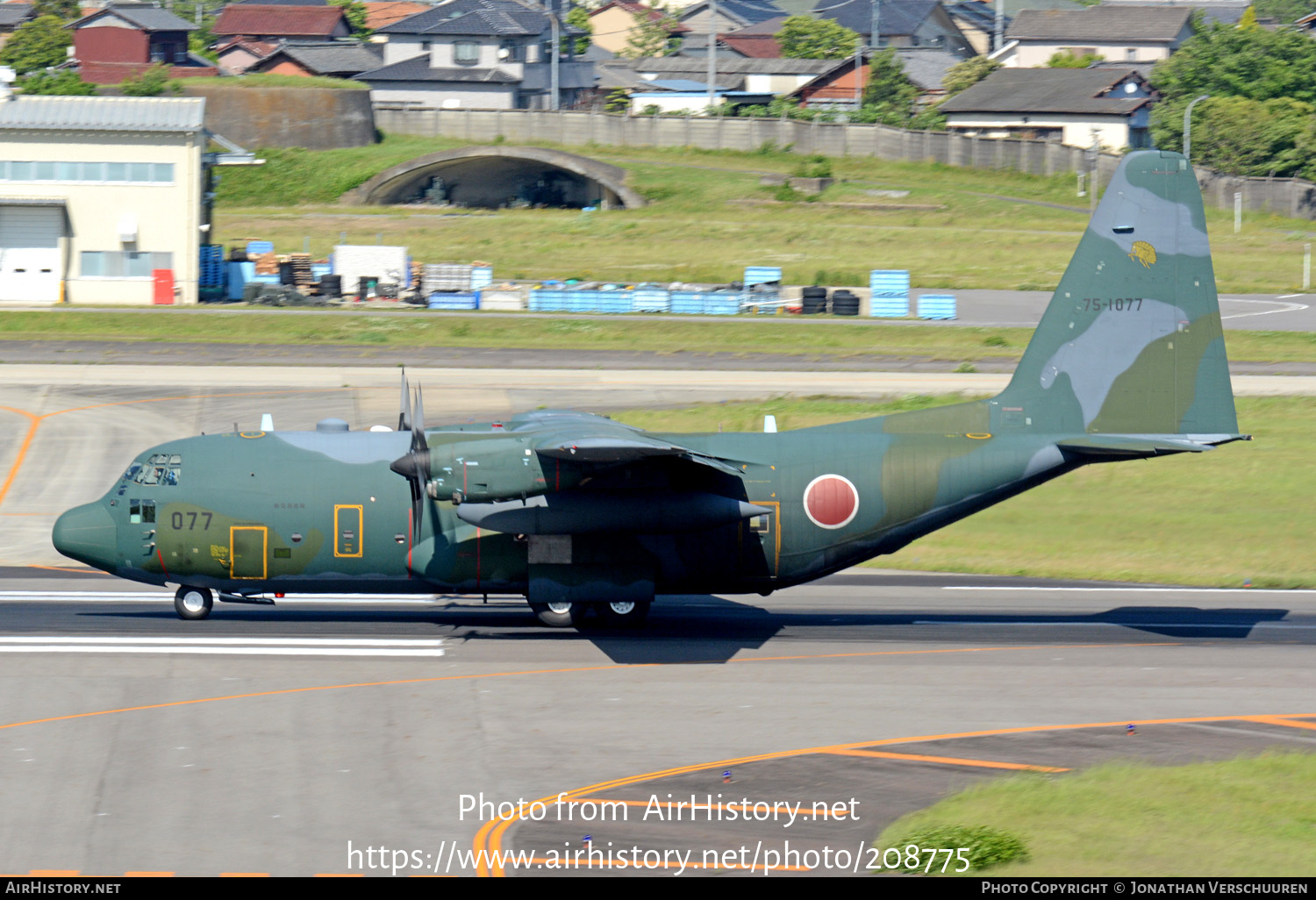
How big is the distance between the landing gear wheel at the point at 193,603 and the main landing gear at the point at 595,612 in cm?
633

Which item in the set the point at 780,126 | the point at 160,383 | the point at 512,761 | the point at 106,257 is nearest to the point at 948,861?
the point at 512,761

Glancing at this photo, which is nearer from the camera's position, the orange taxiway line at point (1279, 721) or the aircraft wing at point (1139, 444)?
the orange taxiway line at point (1279, 721)

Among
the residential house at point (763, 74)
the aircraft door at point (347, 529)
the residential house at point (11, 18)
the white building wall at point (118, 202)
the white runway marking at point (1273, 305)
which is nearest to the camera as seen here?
the aircraft door at point (347, 529)

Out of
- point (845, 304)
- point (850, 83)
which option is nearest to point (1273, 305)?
point (845, 304)

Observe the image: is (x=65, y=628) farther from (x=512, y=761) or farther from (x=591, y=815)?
(x=591, y=815)

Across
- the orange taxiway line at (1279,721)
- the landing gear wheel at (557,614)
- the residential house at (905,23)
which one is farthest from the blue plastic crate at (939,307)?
the residential house at (905,23)

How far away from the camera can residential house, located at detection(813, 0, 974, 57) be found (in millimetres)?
175000

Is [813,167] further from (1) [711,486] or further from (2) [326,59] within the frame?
(1) [711,486]

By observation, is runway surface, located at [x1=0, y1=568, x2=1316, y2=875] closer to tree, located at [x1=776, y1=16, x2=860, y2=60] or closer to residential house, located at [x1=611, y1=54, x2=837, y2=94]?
residential house, located at [x1=611, y1=54, x2=837, y2=94]

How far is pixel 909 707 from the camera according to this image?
69.8ft

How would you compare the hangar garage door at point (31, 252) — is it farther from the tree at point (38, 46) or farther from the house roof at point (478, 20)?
the tree at point (38, 46)

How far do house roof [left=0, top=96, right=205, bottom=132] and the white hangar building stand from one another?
0.14ft

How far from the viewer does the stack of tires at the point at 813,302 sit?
69.3 meters

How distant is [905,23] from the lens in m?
175
